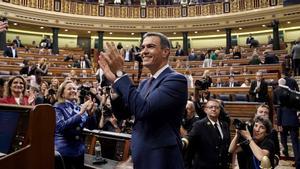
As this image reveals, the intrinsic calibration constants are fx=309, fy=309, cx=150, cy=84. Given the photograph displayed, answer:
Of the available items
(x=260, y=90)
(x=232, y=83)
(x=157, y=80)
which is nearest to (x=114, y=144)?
(x=157, y=80)

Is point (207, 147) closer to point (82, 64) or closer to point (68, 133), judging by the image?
point (68, 133)

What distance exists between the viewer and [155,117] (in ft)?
4.66

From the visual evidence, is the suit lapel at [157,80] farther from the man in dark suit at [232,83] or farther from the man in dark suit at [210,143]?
the man in dark suit at [232,83]

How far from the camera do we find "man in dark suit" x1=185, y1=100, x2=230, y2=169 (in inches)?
106

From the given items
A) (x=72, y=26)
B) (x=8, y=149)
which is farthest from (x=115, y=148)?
(x=72, y=26)

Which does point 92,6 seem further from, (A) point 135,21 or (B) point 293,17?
(B) point 293,17

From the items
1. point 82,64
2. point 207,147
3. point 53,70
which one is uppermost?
point 82,64

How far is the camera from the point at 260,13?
1467cm

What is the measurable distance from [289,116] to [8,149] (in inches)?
163

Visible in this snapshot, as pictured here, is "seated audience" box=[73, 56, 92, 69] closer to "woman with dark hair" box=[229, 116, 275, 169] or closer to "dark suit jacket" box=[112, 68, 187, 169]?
"woman with dark hair" box=[229, 116, 275, 169]

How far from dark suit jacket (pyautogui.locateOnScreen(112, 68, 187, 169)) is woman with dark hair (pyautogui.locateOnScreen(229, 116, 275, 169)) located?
107 cm

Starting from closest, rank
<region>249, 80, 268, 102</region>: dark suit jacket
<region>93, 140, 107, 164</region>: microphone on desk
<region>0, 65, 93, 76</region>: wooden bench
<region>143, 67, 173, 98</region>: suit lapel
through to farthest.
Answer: <region>143, 67, 173, 98</region>: suit lapel
<region>93, 140, 107, 164</region>: microphone on desk
<region>249, 80, 268, 102</region>: dark suit jacket
<region>0, 65, 93, 76</region>: wooden bench

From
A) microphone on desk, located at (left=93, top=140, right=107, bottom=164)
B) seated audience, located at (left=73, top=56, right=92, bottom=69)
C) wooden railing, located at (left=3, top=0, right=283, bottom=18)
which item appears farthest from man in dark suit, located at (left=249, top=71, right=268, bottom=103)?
wooden railing, located at (left=3, top=0, right=283, bottom=18)

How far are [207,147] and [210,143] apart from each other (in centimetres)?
4
